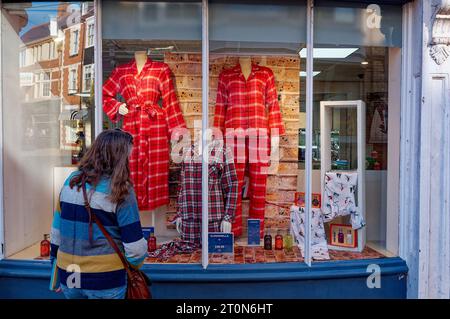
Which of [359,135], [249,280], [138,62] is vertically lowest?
[249,280]

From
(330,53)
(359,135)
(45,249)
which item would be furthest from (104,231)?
(359,135)

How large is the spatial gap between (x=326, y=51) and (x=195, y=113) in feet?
5.20

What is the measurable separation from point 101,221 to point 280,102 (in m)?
→ 2.99

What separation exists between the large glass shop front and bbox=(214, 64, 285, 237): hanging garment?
1cm

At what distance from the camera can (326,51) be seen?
3881 mm

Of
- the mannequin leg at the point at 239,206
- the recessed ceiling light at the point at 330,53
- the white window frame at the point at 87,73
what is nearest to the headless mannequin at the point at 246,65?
the recessed ceiling light at the point at 330,53

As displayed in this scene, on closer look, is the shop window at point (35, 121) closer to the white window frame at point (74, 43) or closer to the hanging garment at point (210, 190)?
the white window frame at point (74, 43)

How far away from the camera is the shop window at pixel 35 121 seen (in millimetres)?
3842

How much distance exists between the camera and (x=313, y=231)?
4.11 m

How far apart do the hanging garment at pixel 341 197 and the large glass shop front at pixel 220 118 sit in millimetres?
15

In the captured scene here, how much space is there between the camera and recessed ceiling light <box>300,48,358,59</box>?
3.86 m

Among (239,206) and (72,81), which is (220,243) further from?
(72,81)

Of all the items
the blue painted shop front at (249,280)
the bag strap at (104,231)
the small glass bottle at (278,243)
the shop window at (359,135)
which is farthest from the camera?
the small glass bottle at (278,243)

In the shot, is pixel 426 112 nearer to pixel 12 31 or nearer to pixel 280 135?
pixel 280 135
